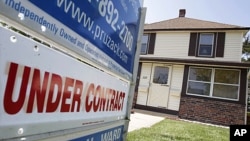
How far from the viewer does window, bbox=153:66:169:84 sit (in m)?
16.8

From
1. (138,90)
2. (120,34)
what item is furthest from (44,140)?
(138,90)

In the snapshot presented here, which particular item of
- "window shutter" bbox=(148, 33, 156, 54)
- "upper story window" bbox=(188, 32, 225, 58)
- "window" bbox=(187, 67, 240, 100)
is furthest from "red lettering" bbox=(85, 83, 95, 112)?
"window shutter" bbox=(148, 33, 156, 54)

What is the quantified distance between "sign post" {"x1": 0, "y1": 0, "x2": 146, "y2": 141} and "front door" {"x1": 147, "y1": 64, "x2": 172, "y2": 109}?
14.9m

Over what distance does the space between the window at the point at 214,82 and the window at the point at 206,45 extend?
1.34m

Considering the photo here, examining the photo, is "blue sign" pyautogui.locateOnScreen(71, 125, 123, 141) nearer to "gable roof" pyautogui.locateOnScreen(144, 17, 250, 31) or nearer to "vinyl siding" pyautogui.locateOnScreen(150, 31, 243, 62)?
"vinyl siding" pyautogui.locateOnScreen(150, 31, 243, 62)

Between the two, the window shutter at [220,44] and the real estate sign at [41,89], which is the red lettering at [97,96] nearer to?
the real estate sign at [41,89]

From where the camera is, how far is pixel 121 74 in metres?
1.83

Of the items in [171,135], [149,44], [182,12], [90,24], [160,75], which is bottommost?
[171,135]

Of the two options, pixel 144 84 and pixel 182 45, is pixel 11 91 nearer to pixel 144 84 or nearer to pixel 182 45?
pixel 144 84

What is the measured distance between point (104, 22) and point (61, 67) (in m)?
0.50

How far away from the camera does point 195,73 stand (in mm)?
15906

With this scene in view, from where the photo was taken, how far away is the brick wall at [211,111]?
14.3m

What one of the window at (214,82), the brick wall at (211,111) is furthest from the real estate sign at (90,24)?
the window at (214,82)

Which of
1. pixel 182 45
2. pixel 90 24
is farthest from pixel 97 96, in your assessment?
pixel 182 45
